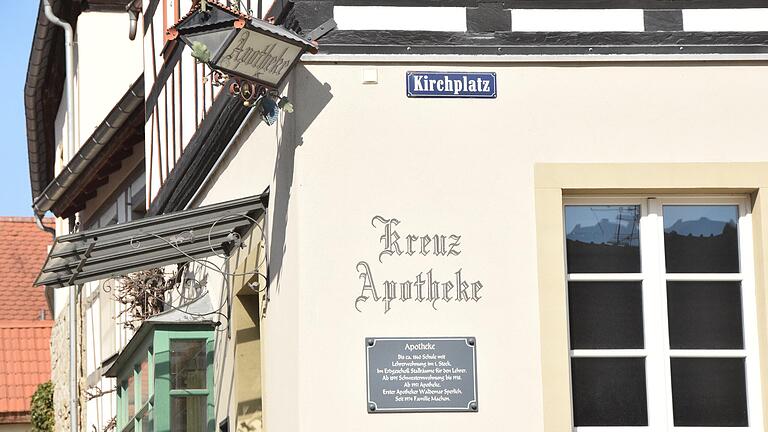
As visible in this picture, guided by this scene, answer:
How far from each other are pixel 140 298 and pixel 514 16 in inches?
295

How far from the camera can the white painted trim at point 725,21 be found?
316 inches

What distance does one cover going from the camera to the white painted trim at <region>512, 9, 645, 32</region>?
26.1 ft

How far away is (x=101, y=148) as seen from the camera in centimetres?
1728

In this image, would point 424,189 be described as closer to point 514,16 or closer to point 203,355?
point 514,16

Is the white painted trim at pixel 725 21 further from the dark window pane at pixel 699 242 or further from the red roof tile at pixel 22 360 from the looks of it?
the red roof tile at pixel 22 360

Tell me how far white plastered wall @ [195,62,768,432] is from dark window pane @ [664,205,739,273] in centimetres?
31

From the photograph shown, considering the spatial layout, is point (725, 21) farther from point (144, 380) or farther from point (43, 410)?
point (43, 410)

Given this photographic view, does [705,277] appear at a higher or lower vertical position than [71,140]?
lower

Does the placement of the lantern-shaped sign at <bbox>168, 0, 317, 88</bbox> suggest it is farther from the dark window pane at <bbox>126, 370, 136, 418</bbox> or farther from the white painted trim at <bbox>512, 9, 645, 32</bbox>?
the dark window pane at <bbox>126, 370, 136, 418</bbox>

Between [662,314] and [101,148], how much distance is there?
34.7 ft

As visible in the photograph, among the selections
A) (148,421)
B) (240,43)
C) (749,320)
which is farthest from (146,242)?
(749,320)

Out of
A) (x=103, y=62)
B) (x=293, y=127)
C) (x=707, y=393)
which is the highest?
(x=103, y=62)

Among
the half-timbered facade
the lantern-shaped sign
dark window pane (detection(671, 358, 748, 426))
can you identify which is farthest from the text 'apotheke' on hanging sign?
dark window pane (detection(671, 358, 748, 426))

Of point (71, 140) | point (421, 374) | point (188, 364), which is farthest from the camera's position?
point (71, 140)
